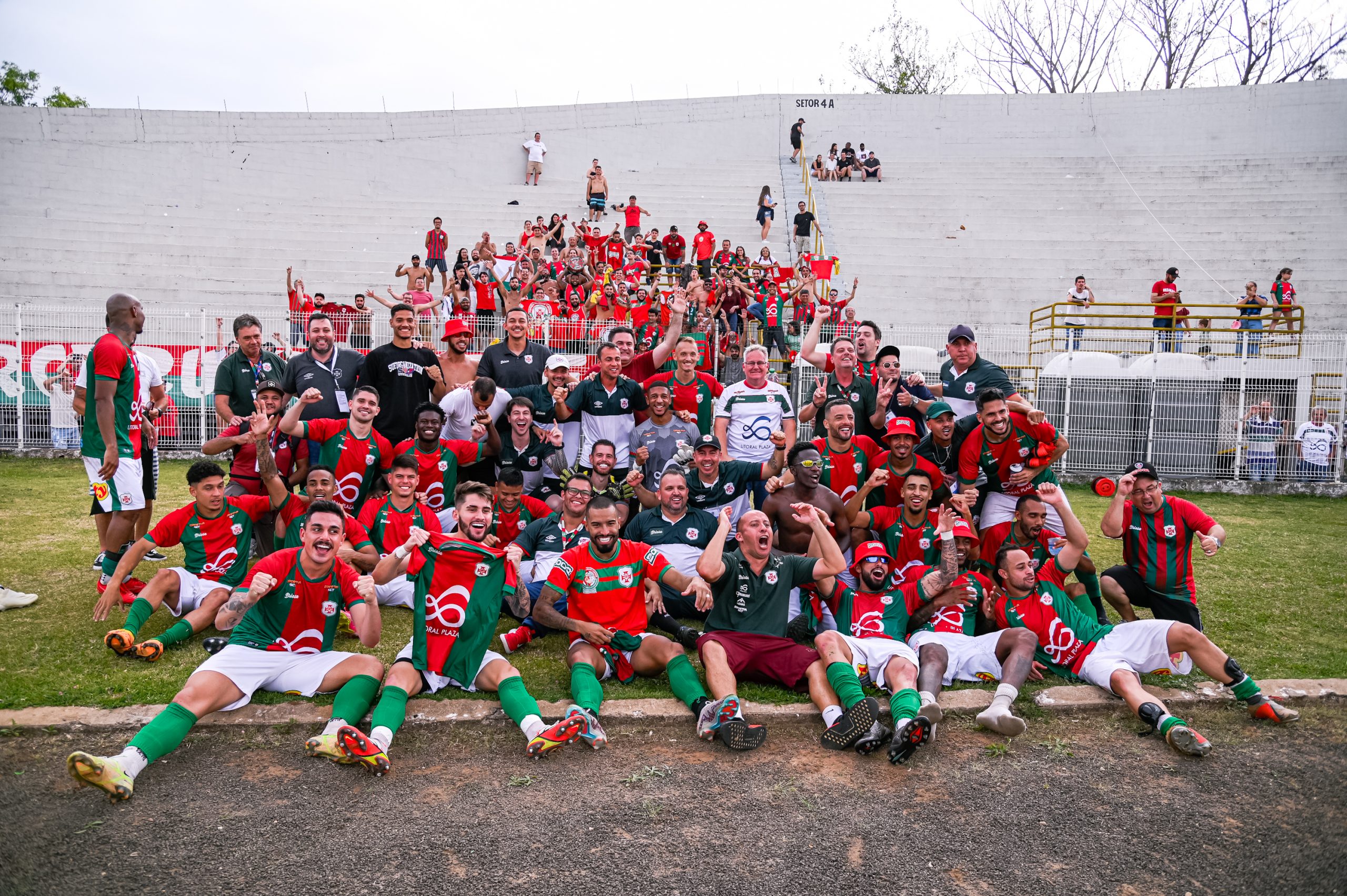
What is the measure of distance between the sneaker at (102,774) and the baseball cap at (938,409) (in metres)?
5.48

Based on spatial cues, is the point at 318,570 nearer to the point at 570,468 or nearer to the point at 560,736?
the point at 560,736

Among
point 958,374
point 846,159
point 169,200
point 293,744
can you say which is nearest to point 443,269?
point 169,200

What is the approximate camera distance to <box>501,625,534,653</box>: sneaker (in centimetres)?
588

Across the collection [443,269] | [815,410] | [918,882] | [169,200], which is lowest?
[918,882]

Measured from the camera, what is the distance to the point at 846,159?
2730 centimetres

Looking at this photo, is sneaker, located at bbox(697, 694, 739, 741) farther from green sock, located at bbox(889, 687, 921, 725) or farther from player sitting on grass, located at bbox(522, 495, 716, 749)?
green sock, located at bbox(889, 687, 921, 725)

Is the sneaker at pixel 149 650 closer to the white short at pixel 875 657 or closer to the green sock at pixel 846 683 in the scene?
the green sock at pixel 846 683

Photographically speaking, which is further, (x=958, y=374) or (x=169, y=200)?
(x=169, y=200)

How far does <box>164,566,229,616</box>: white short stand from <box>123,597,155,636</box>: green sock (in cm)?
27

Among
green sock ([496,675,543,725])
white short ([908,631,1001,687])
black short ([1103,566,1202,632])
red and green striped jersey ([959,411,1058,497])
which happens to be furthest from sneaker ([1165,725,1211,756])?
green sock ([496,675,543,725])

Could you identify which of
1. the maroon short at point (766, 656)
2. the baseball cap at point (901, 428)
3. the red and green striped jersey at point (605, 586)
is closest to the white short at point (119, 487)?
the red and green striped jersey at point (605, 586)

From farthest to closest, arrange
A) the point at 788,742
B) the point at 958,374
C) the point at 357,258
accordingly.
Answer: the point at 357,258, the point at 958,374, the point at 788,742

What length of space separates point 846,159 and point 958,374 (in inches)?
852

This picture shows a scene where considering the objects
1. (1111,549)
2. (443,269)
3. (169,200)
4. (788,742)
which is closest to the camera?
(788,742)
